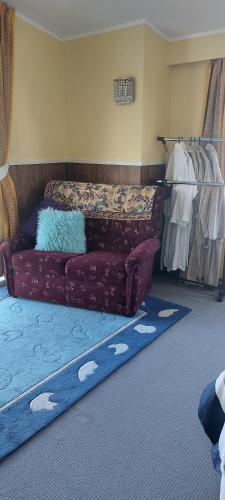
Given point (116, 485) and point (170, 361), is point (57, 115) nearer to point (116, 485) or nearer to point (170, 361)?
point (170, 361)

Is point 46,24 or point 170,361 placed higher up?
point 46,24

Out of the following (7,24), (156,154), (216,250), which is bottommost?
(216,250)

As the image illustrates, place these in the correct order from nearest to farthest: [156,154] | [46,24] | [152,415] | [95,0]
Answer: [152,415], [95,0], [46,24], [156,154]

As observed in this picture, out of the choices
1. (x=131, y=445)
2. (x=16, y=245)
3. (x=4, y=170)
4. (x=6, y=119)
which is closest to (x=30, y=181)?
(x=4, y=170)

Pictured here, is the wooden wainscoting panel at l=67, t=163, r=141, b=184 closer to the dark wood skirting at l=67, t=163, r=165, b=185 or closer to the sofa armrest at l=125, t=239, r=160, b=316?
the dark wood skirting at l=67, t=163, r=165, b=185

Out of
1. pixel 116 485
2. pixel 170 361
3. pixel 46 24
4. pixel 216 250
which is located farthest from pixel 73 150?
A: pixel 116 485

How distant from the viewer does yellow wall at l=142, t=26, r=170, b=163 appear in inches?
126

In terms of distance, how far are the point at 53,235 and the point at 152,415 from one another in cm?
175

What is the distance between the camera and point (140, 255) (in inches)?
106

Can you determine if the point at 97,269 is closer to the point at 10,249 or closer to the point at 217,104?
the point at 10,249

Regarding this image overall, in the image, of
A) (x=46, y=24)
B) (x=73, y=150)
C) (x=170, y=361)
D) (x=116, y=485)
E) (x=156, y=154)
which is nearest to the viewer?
(x=116, y=485)

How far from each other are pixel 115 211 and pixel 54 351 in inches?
56.2

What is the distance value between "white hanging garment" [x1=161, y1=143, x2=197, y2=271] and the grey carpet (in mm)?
1246

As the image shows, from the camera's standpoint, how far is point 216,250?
3.38 metres
